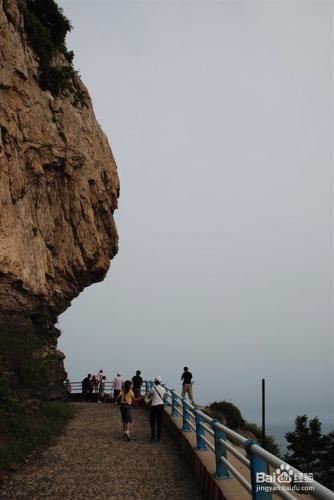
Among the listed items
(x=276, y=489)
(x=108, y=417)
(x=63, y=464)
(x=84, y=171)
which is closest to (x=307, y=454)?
(x=108, y=417)

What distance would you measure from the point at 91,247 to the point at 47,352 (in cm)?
874

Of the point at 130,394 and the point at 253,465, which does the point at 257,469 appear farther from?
the point at 130,394

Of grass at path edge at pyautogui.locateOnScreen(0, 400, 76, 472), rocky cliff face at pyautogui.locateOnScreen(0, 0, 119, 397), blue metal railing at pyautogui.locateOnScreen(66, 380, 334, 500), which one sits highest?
rocky cliff face at pyautogui.locateOnScreen(0, 0, 119, 397)

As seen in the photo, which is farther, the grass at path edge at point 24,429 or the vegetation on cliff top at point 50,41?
the vegetation on cliff top at point 50,41

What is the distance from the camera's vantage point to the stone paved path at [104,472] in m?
8.36

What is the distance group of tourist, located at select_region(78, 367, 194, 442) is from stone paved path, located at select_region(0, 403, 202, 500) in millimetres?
580

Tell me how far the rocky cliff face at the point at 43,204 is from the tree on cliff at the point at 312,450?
86.4 ft

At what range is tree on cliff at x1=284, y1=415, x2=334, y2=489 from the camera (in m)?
39.0

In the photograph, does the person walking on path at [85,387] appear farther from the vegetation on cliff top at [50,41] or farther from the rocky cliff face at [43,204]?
the vegetation on cliff top at [50,41]

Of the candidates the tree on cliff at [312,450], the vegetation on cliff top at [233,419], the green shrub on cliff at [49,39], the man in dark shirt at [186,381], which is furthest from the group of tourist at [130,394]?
the tree on cliff at [312,450]

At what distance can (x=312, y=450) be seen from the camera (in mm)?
40812

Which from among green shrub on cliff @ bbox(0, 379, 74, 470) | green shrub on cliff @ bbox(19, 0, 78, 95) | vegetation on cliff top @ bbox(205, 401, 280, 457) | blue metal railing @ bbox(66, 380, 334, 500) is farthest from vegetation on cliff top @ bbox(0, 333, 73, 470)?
green shrub on cliff @ bbox(19, 0, 78, 95)

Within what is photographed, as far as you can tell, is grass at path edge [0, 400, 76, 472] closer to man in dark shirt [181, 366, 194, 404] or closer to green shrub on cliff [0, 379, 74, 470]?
green shrub on cliff [0, 379, 74, 470]

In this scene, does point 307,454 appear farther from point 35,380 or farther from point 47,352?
point 35,380
